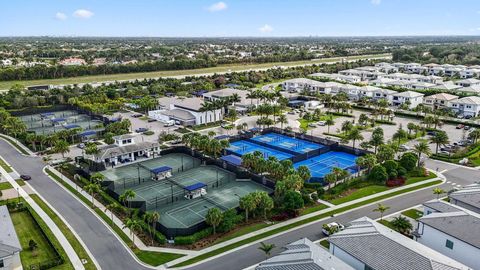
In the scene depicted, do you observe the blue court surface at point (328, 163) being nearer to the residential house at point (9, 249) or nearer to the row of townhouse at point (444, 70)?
the residential house at point (9, 249)

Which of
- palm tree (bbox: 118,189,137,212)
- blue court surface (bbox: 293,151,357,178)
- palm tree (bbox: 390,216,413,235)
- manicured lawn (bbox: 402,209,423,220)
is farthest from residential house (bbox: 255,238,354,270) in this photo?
blue court surface (bbox: 293,151,357,178)

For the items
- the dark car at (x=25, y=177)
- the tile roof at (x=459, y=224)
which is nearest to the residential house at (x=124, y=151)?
the dark car at (x=25, y=177)

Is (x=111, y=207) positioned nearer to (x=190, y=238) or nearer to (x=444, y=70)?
(x=190, y=238)

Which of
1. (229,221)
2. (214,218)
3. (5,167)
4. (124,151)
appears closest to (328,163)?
(229,221)

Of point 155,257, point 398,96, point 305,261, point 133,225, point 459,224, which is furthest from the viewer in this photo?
point 398,96

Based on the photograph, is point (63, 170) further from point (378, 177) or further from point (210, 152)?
point (378, 177)

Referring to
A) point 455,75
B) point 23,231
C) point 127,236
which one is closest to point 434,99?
point 455,75

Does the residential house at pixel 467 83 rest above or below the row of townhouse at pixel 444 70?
below

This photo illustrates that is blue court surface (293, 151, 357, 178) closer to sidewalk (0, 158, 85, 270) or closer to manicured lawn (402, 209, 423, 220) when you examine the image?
manicured lawn (402, 209, 423, 220)
